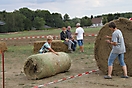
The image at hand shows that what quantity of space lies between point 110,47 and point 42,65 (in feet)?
7.91

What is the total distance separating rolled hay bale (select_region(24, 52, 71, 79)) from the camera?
902 centimetres

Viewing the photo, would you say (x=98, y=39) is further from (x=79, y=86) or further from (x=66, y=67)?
(x=79, y=86)

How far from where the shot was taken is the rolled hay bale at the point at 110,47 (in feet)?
30.3

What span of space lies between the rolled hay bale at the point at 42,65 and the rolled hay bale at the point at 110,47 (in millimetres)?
1408

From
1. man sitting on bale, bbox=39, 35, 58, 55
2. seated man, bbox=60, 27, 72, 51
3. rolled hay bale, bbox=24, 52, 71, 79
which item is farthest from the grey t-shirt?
seated man, bbox=60, 27, 72, 51

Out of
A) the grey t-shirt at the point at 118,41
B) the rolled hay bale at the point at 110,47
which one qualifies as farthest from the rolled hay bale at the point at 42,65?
the grey t-shirt at the point at 118,41

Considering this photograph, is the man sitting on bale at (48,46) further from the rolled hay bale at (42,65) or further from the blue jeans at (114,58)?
the blue jeans at (114,58)

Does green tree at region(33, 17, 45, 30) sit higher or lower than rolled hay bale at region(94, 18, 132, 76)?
higher

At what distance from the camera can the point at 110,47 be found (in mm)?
9625

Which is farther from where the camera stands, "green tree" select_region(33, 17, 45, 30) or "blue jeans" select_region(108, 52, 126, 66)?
"green tree" select_region(33, 17, 45, 30)

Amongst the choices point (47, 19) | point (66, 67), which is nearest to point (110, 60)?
point (66, 67)

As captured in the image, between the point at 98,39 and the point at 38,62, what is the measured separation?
2258 millimetres

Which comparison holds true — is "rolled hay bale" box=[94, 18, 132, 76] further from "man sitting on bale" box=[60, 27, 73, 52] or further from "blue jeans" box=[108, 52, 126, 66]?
"man sitting on bale" box=[60, 27, 73, 52]

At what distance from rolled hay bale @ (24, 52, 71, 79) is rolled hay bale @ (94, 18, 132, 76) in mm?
1408
